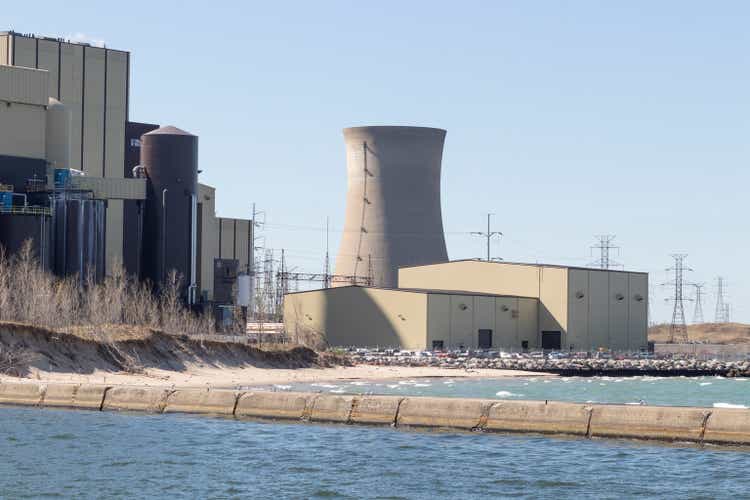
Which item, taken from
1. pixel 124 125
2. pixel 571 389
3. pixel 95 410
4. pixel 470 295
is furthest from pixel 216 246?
pixel 95 410

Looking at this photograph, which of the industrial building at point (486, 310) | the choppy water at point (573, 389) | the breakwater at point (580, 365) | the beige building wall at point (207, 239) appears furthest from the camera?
the beige building wall at point (207, 239)

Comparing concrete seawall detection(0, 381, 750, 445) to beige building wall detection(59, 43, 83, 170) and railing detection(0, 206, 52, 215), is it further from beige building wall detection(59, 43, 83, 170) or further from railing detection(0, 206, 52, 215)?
beige building wall detection(59, 43, 83, 170)

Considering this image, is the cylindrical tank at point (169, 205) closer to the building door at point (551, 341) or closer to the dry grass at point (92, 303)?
the dry grass at point (92, 303)

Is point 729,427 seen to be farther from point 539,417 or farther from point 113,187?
point 113,187

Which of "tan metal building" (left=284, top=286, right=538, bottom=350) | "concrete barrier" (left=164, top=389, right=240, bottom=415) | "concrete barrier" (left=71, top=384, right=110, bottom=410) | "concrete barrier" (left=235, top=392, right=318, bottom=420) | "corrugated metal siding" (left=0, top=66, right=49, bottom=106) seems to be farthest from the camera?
"tan metal building" (left=284, top=286, right=538, bottom=350)

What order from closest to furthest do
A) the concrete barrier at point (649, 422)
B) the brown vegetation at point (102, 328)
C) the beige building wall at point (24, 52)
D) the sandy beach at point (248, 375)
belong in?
the concrete barrier at point (649, 422) < the sandy beach at point (248, 375) < the brown vegetation at point (102, 328) < the beige building wall at point (24, 52)

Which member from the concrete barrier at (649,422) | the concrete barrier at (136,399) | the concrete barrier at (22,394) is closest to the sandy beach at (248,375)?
the concrete barrier at (22,394)

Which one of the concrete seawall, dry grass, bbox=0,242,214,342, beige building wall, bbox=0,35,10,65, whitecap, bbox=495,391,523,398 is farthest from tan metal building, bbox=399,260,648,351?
the concrete seawall
